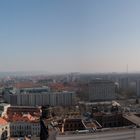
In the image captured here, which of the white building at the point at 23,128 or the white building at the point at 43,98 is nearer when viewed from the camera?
the white building at the point at 23,128

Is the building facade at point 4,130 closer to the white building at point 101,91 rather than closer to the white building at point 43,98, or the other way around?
the white building at point 43,98

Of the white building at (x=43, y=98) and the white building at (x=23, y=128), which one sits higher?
the white building at (x=43, y=98)

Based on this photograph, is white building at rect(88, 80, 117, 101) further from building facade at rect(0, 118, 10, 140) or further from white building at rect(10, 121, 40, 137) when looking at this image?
building facade at rect(0, 118, 10, 140)

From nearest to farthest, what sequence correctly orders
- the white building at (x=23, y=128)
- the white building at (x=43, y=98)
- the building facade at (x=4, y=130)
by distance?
the building facade at (x=4, y=130), the white building at (x=23, y=128), the white building at (x=43, y=98)

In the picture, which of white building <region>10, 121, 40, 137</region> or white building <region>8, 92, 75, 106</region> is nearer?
white building <region>10, 121, 40, 137</region>

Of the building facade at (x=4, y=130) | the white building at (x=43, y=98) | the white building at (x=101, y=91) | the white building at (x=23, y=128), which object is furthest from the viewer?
the white building at (x=101, y=91)

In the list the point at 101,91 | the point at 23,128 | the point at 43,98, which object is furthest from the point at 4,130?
the point at 101,91

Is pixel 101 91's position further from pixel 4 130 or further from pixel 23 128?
pixel 4 130

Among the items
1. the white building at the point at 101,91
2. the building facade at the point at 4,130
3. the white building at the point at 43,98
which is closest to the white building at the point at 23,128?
the building facade at the point at 4,130

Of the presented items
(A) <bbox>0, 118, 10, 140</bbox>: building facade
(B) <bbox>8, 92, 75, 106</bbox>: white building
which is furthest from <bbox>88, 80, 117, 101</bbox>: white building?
(A) <bbox>0, 118, 10, 140</bbox>: building facade

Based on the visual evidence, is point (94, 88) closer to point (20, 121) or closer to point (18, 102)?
point (18, 102)
